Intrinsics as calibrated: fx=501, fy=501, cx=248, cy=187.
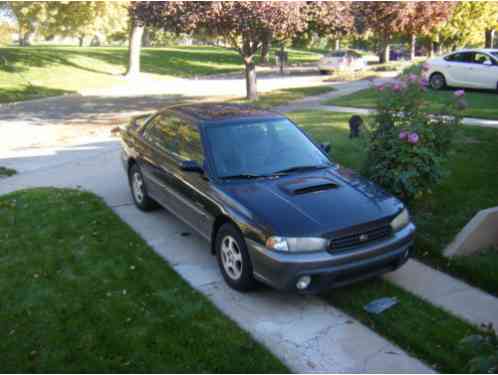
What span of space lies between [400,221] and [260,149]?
1.66 metres

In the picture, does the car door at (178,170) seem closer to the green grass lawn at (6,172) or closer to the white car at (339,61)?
the green grass lawn at (6,172)

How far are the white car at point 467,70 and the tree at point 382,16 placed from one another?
30.0 ft

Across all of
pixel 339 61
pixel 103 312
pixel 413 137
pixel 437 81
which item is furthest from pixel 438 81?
pixel 103 312

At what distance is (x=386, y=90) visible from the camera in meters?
6.62

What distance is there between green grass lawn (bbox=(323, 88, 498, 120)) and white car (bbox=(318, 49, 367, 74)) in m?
10.4

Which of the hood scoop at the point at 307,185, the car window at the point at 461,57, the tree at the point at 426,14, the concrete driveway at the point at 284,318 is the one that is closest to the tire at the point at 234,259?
the concrete driveway at the point at 284,318

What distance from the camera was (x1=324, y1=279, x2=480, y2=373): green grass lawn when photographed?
385 cm

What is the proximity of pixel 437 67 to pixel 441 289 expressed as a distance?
14903mm

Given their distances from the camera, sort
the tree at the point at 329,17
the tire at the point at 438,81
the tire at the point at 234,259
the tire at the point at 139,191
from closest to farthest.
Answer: the tire at the point at 234,259 → the tire at the point at 139,191 → the tree at the point at 329,17 → the tire at the point at 438,81

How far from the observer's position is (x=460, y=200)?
22.1 feet

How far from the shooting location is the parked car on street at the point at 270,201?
4270 millimetres

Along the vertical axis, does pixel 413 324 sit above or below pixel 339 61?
below

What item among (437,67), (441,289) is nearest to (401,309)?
(441,289)

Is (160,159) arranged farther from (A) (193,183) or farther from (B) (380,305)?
(B) (380,305)
